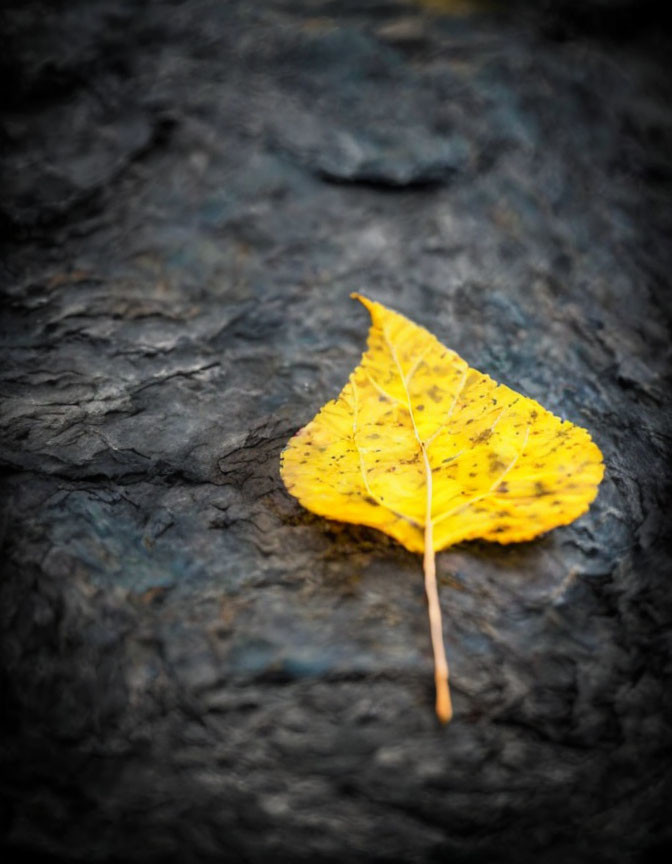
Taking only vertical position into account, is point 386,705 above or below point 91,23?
below

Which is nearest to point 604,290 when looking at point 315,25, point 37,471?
point 315,25

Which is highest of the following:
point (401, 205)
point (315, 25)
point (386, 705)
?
point (315, 25)

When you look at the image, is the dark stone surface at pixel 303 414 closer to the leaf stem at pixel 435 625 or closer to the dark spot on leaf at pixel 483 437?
the leaf stem at pixel 435 625

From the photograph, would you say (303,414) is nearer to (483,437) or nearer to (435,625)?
(483,437)

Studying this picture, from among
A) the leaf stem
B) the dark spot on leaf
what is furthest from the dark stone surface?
the dark spot on leaf

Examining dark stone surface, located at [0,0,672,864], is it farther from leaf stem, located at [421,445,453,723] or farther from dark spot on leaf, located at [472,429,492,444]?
dark spot on leaf, located at [472,429,492,444]

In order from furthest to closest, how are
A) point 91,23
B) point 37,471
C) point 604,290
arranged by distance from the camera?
point 91,23
point 604,290
point 37,471

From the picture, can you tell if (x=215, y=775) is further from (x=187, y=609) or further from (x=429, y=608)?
(x=429, y=608)

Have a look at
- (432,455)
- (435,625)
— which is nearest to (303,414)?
(432,455)
